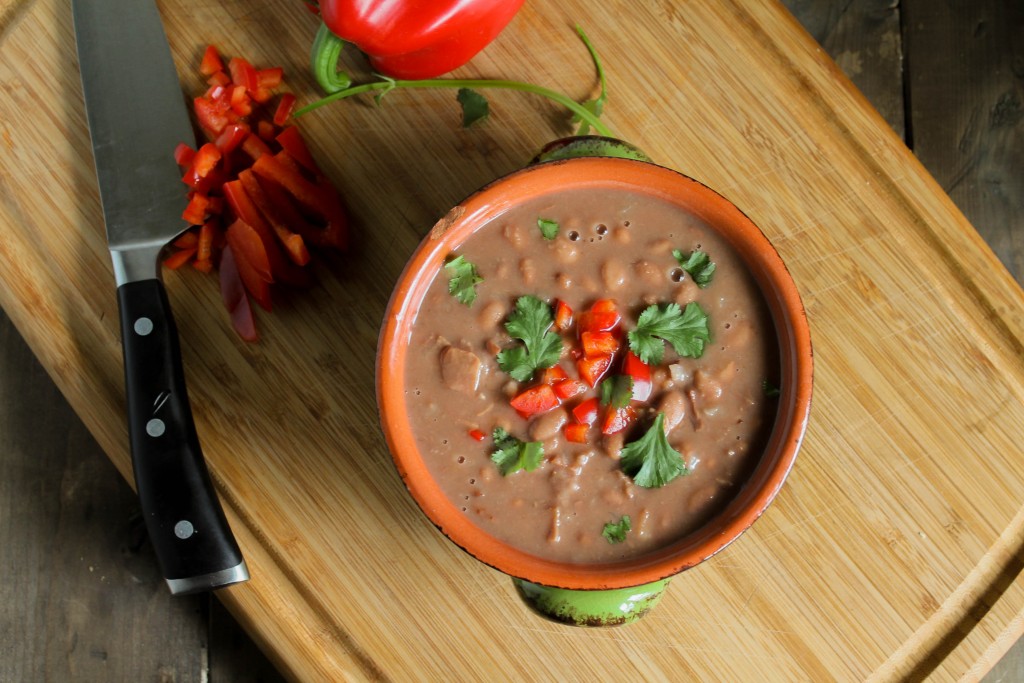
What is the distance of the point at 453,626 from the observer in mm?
2121

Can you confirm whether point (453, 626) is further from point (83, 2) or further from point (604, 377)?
point (83, 2)

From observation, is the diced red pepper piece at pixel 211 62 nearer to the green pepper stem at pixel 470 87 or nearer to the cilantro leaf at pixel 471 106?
the green pepper stem at pixel 470 87

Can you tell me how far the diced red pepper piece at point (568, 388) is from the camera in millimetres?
1730

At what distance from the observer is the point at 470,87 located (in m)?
2.15

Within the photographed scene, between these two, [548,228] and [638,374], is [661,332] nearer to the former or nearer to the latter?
[638,374]

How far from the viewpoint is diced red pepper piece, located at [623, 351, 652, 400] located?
5.64 feet

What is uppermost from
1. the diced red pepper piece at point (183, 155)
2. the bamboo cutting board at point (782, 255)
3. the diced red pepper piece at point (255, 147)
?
the diced red pepper piece at point (183, 155)

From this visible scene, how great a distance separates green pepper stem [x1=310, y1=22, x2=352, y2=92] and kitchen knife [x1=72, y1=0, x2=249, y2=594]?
34 cm

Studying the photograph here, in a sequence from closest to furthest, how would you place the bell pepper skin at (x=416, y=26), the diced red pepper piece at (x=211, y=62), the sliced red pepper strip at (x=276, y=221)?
the bell pepper skin at (x=416, y=26) → the sliced red pepper strip at (x=276, y=221) → the diced red pepper piece at (x=211, y=62)

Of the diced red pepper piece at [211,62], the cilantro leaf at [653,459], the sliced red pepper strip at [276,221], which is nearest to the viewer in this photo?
the cilantro leaf at [653,459]

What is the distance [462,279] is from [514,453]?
0.35 meters

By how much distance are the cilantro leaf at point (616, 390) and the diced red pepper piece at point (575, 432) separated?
0.06 m

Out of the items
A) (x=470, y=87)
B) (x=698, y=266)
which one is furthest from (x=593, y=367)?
(x=470, y=87)

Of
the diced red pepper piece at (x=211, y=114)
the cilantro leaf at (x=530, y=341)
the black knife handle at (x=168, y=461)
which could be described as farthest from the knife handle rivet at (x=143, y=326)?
the cilantro leaf at (x=530, y=341)
